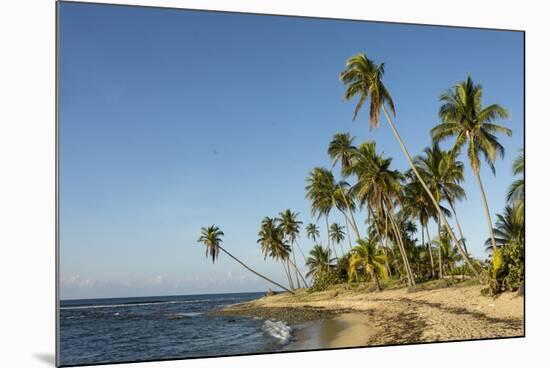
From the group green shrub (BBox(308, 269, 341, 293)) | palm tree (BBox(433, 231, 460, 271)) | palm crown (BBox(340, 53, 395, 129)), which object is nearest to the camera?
palm crown (BBox(340, 53, 395, 129))

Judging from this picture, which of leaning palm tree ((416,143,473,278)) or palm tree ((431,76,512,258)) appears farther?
leaning palm tree ((416,143,473,278))


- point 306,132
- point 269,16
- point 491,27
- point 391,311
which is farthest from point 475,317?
point 269,16

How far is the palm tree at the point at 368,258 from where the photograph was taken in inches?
373

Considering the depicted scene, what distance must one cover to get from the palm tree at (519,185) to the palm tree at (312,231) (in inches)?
115

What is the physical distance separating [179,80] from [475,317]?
17.4 ft

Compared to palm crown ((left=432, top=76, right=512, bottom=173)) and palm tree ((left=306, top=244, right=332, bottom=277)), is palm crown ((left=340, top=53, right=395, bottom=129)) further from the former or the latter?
palm tree ((left=306, top=244, right=332, bottom=277))

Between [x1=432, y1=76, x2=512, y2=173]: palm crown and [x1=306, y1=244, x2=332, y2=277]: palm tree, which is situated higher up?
[x1=432, y1=76, x2=512, y2=173]: palm crown

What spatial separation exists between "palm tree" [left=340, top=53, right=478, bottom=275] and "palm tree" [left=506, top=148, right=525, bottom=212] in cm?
121

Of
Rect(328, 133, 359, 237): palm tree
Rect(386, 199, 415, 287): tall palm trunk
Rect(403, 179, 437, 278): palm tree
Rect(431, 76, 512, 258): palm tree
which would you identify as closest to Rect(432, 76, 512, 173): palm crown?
Rect(431, 76, 512, 258): palm tree

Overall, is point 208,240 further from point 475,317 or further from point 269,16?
point 475,317

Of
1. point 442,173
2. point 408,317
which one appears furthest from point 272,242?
point 442,173

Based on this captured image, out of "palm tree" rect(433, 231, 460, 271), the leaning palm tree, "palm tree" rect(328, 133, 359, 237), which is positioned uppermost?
"palm tree" rect(328, 133, 359, 237)

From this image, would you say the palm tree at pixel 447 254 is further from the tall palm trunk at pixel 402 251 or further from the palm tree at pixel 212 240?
the palm tree at pixel 212 240

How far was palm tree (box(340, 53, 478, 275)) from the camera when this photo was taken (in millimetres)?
8039
